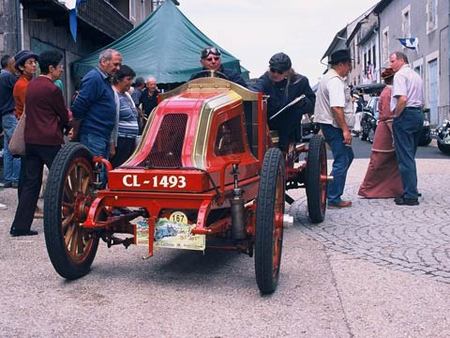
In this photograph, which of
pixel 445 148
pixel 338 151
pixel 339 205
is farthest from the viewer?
pixel 445 148

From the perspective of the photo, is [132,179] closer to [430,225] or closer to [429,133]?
[430,225]

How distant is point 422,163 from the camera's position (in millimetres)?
13352

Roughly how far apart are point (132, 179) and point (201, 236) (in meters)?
0.65

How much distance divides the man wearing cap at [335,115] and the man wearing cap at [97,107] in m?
2.34

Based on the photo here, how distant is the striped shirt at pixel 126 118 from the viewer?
286 inches

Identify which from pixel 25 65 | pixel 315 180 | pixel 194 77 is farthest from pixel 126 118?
pixel 315 180

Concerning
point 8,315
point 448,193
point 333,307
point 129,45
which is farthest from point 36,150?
point 129,45

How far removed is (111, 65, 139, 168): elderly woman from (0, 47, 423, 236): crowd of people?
1 cm

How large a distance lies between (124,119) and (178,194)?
9.44 ft

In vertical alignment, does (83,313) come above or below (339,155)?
below

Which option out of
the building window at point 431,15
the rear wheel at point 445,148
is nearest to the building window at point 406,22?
the building window at point 431,15

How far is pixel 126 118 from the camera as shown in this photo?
7.30m

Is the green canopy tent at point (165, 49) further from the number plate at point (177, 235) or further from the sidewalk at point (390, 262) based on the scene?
the number plate at point (177, 235)

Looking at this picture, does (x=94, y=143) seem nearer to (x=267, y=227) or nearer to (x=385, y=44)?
(x=267, y=227)
